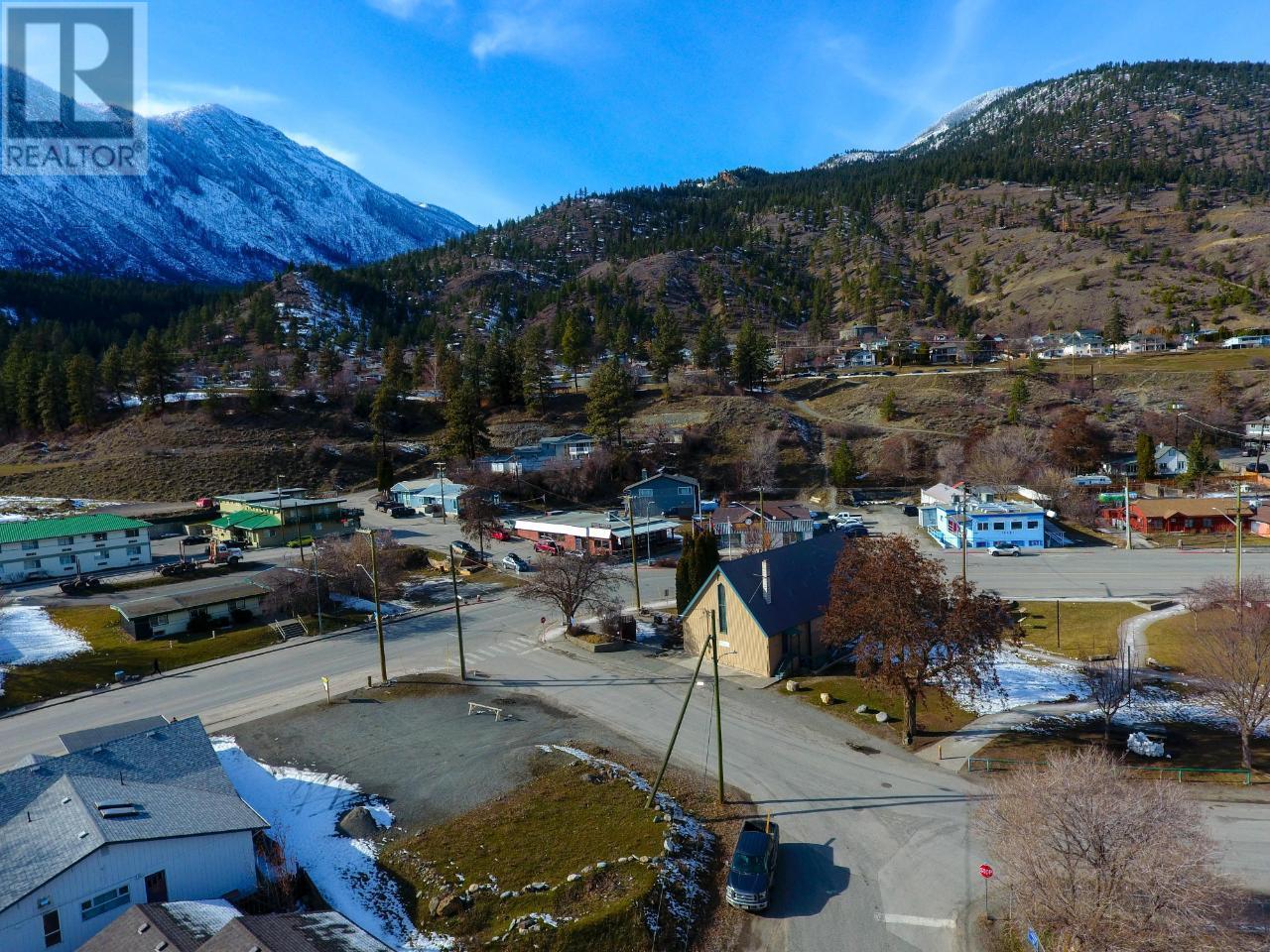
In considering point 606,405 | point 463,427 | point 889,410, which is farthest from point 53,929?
point 889,410

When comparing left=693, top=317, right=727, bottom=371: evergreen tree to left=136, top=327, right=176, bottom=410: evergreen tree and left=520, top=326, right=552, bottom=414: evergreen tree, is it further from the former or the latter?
left=136, top=327, right=176, bottom=410: evergreen tree

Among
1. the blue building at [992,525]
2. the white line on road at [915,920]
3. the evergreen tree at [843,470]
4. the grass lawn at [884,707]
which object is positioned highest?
the evergreen tree at [843,470]

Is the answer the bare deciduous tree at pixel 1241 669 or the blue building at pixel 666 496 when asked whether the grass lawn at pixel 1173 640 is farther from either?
the blue building at pixel 666 496

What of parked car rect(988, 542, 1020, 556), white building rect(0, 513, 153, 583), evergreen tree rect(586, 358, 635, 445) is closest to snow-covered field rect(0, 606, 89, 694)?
white building rect(0, 513, 153, 583)

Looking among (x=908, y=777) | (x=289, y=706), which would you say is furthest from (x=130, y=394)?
(x=908, y=777)

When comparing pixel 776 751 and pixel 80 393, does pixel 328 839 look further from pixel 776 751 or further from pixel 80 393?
pixel 80 393

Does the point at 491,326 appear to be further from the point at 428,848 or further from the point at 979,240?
the point at 428,848

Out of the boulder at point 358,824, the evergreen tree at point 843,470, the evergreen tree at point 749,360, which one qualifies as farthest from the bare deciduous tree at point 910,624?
the evergreen tree at point 749,360
